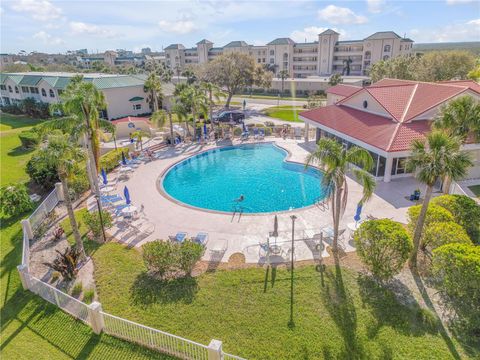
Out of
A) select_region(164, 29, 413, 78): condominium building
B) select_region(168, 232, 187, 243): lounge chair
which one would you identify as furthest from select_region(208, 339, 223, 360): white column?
select_region(164, 29, 413, 78): condominium building

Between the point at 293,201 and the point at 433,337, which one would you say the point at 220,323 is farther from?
the point at 293,201

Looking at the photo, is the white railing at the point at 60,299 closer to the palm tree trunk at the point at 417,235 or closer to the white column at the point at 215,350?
the white column at the point at 215,350

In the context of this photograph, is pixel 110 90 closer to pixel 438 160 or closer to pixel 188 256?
pixel 188 256

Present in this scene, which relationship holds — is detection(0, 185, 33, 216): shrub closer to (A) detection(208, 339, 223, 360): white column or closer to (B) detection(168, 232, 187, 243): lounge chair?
(B) detection(168, 232, 187, 243): lounge chair

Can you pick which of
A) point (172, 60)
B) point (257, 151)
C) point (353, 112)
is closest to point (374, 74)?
point (353, 112)

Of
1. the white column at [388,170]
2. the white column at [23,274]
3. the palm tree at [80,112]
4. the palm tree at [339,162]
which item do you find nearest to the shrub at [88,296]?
the white column at [23,274]

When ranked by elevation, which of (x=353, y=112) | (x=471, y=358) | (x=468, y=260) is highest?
(x=353, y=112)
